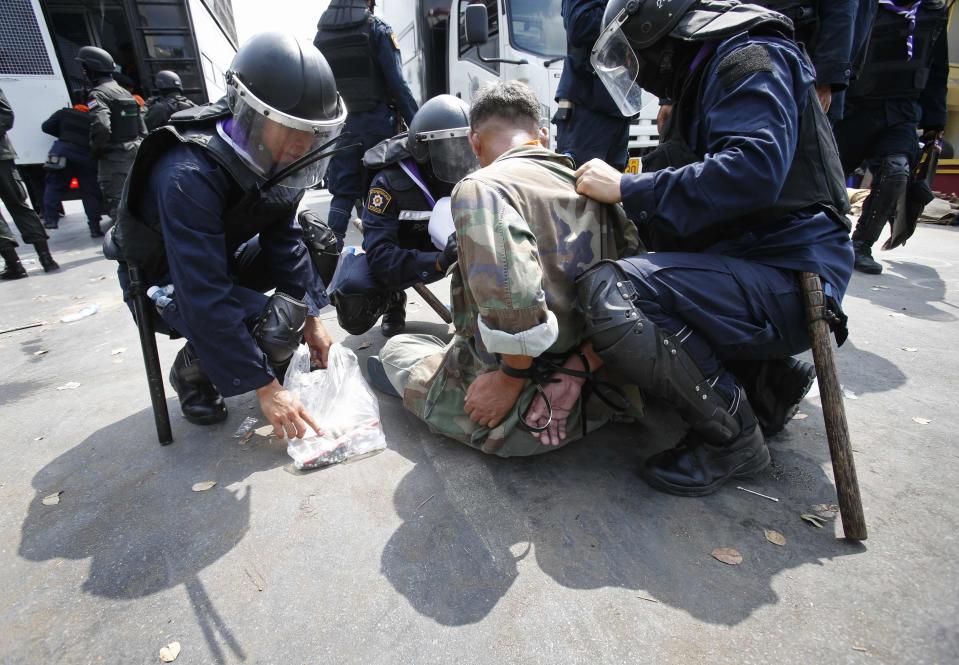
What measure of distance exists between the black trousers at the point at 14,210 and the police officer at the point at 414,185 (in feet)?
12.7

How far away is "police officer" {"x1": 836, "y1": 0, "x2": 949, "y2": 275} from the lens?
349cm

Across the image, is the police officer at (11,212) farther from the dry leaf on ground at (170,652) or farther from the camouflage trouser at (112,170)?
the dry leaf on ground at (170,652)

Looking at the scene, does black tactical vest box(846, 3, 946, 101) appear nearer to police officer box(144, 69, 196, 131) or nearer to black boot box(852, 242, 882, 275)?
black boot box(852, 242, 882, 275)

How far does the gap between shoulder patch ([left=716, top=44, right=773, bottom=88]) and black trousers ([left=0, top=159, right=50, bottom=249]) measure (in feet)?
18.2

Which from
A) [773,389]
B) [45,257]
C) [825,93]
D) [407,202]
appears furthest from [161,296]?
[45,257]

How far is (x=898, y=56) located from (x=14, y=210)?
7.11 metres

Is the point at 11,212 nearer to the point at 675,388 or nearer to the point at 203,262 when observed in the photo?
the point at 203,262

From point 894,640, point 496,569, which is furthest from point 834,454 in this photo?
point 496,569

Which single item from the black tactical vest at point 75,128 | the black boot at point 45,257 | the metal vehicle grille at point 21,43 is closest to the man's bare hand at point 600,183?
the black boot at point 45,257

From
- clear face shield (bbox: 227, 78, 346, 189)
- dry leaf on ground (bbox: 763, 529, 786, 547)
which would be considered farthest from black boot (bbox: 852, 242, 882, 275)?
clear face shield (bbox: 227, 78, 346, 189)

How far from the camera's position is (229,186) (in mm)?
1812

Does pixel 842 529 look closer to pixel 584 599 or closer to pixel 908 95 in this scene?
pixel 584 599

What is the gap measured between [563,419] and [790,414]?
904mm

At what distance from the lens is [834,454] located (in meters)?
1.45
